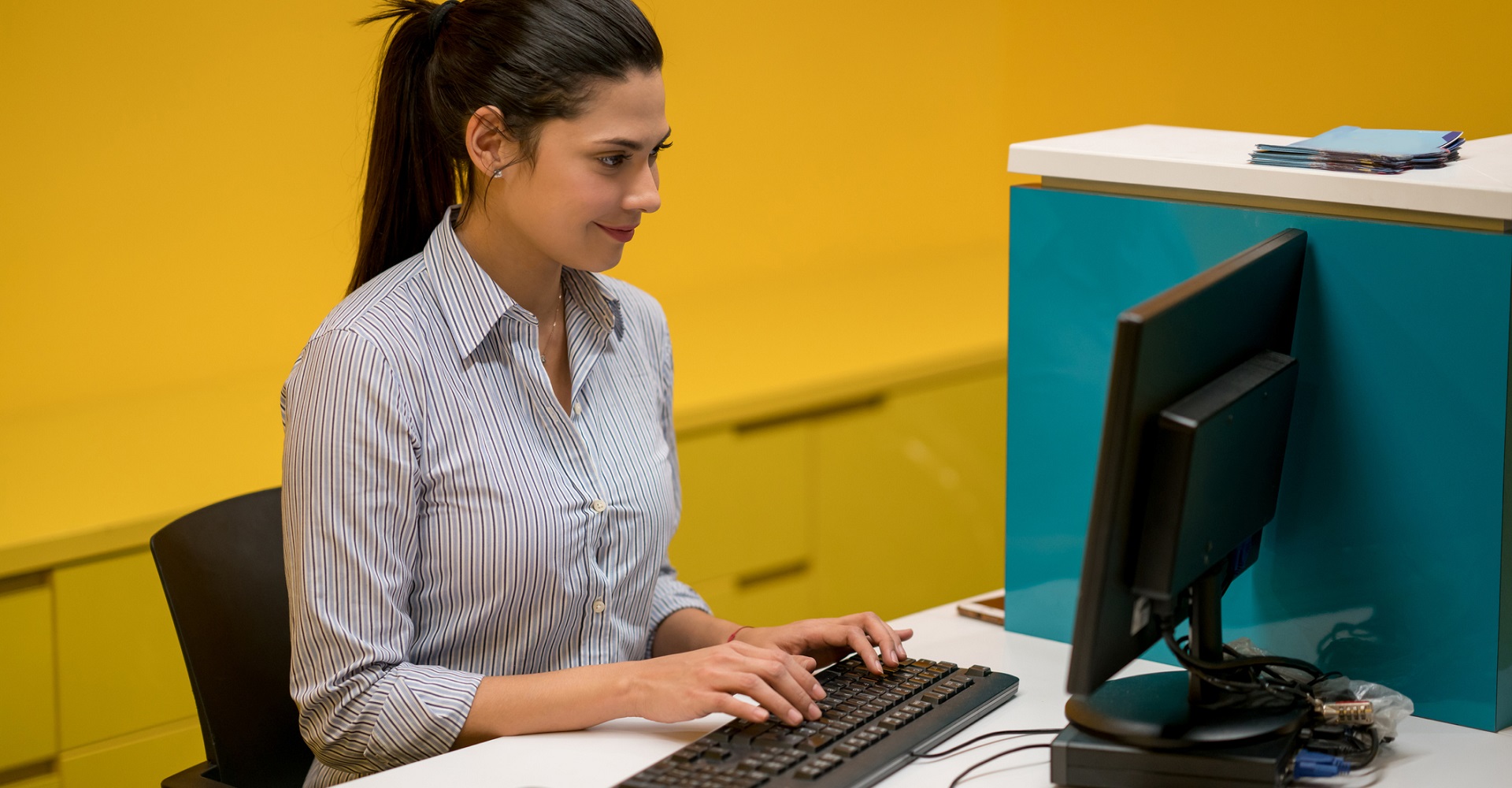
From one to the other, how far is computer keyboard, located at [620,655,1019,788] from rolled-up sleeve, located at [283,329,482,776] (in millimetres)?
293

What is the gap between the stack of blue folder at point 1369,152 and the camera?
1.46 m

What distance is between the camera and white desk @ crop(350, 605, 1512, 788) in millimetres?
1329

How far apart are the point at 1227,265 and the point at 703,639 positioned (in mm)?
779

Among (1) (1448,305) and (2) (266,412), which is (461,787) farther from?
(2) (266,412)

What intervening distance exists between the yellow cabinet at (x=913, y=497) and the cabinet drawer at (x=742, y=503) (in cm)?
7

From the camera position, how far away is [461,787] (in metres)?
1.33

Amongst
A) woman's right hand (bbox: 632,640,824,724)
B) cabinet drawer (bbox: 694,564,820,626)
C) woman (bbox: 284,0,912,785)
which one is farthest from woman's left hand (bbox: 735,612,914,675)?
cabinet drawer (bbox: 694,564,820,626)

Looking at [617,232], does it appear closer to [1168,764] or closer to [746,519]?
[1168,764]

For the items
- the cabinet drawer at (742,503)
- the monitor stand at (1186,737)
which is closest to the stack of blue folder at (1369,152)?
the monitor stand at (1186,737)

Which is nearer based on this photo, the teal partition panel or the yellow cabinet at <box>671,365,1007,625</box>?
the teal partition panel

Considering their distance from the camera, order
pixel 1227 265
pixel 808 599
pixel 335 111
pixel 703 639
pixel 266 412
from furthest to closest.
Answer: pixel 808 599 < pixel 335 111 < pixel 266 412 < pixel 703 639 < pixel 1227 265

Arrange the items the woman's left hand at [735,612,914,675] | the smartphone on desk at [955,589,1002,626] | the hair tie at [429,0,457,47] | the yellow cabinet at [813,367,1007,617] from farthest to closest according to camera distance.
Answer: the yellow cabinet at [813,367,1007,617] → the smartphone on desk at [955,589,1002,626] → the hair tie at [429,0,457,47] → the woman's left hand at [735,612,914,675]

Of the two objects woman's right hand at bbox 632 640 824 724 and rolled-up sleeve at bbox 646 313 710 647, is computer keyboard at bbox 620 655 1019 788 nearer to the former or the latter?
woman's right hand at bbox 632 640 824 724

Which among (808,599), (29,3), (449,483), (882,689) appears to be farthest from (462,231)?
(808,599)
